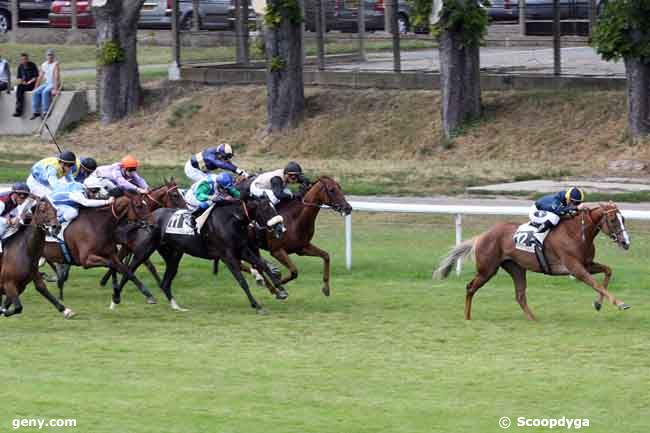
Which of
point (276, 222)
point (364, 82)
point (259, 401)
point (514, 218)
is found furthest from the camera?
point (364, 82)

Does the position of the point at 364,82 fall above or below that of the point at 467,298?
above

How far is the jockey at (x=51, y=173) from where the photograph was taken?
1442 centimetres

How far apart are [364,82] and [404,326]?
16948mm

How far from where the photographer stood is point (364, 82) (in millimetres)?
29156

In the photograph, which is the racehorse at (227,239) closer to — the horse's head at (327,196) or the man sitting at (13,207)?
Result: the horse's head at (327,196)

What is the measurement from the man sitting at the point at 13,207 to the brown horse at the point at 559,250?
4.05m

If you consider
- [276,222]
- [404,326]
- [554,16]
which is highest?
[554,16]

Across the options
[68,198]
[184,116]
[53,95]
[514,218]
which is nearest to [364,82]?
[184,116]

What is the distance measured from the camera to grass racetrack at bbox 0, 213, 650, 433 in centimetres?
894

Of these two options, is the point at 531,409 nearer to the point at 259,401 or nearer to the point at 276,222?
the point at 259,401

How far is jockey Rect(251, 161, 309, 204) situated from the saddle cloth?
2928 mm

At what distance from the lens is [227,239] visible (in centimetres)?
1377

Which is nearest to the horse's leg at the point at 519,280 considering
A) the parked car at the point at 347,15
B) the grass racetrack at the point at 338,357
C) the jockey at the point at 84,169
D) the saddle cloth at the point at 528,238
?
the grass racetrack at the point at 338,357

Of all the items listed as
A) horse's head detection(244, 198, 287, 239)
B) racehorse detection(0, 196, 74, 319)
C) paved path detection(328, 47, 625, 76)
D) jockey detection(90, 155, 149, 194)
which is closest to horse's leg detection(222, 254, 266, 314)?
horse's head detection(244, 198, 287, 239)
